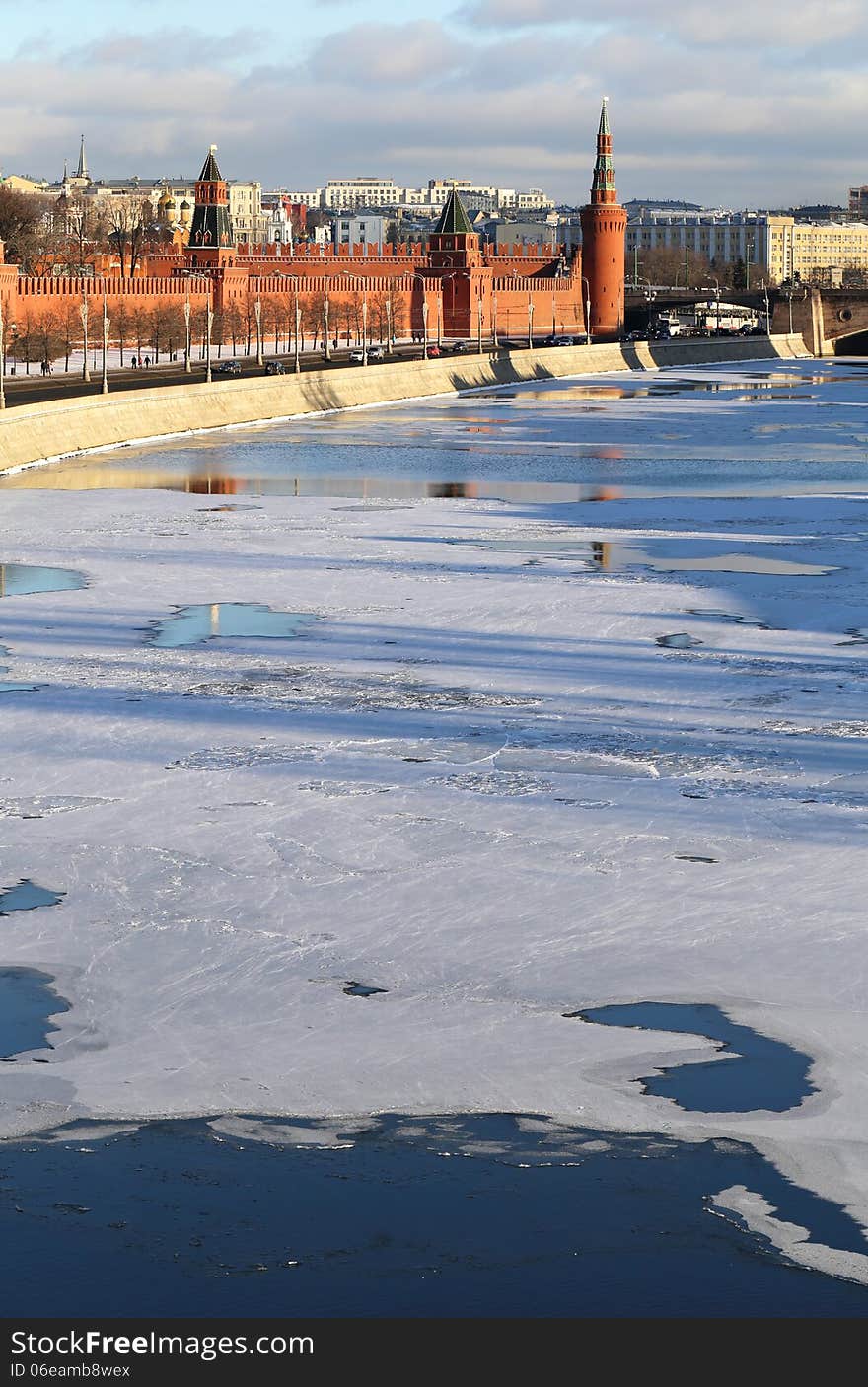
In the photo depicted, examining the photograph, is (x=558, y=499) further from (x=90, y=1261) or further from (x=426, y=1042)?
(x=90, y=1261)

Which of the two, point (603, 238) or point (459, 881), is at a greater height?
point (603, 238)

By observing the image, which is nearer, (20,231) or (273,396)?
(273,396)

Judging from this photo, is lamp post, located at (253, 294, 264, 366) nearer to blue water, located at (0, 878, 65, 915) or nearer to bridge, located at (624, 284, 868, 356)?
bridge, located at (624, 284, 868, 356)

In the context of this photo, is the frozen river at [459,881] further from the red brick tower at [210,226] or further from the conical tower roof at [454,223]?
the conical tower roof at [454,223]

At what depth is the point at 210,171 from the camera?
8238cm

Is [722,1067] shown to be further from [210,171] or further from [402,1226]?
[210,171]

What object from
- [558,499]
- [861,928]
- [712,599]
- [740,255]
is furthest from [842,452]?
[740,255]

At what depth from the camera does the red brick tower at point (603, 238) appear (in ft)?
325

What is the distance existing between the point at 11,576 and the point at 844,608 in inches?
336

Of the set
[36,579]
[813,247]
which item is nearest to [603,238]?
[36,579]

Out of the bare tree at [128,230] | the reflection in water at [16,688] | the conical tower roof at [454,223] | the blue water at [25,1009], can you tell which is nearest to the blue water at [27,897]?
the blue water at [25,1009]

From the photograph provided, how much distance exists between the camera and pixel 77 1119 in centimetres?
717

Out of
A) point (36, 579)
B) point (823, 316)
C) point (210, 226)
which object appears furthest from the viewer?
point (823, 316)

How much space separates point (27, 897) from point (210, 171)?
251 feet
